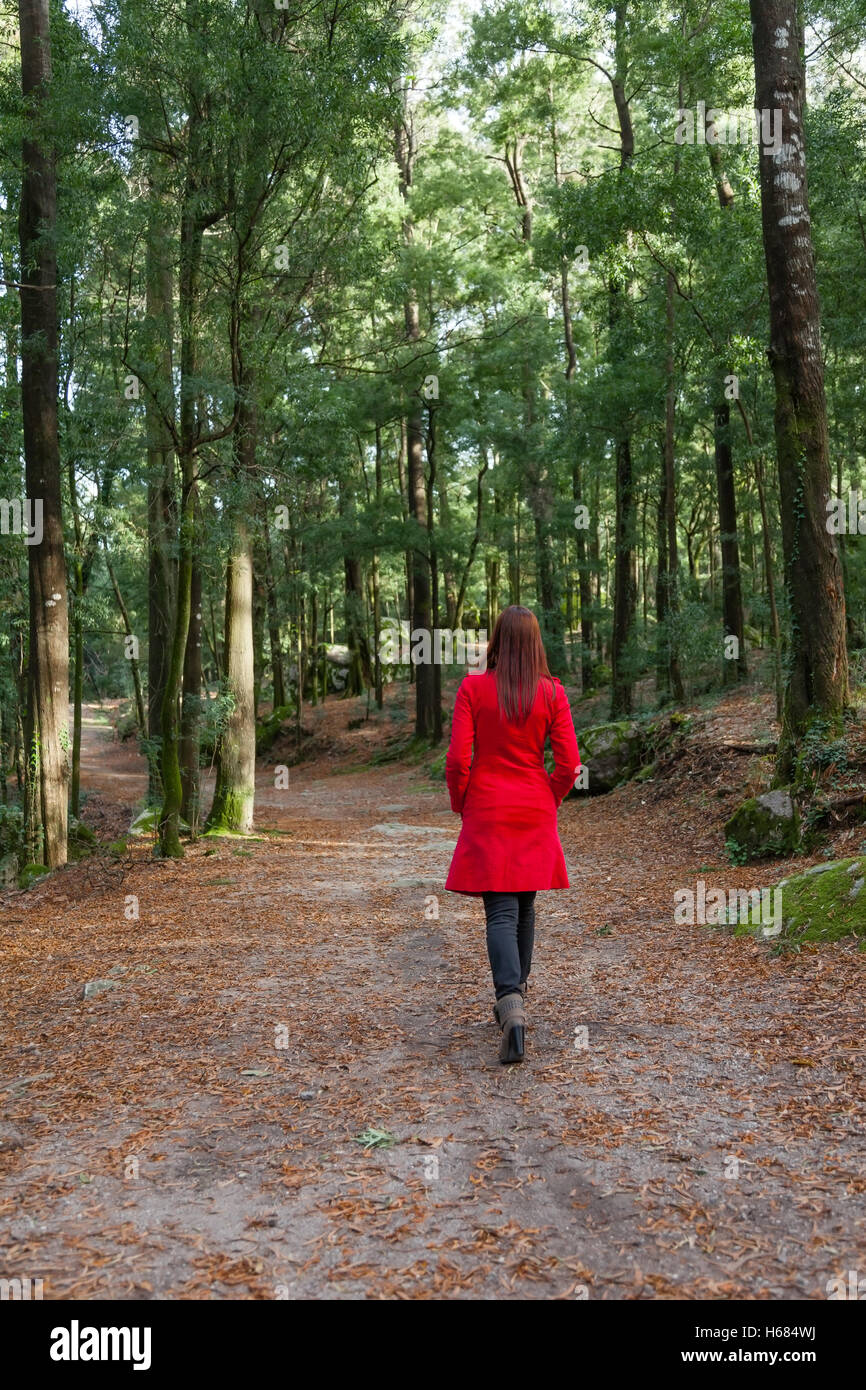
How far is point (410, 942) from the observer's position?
726cm

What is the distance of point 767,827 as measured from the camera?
8539 mm

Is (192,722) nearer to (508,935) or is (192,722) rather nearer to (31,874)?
(31,874)

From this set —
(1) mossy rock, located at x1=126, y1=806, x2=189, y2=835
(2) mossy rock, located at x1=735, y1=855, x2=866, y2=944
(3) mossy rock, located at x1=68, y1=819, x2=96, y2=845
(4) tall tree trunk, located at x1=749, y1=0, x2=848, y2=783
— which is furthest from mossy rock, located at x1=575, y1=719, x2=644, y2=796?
(2) mossy rock, located at x1=735, y1=855, x2=866, y2=944

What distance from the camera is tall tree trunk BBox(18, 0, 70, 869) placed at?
10.6 metres

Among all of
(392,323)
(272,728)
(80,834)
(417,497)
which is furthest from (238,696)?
(272,728)

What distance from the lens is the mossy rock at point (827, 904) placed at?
19.0 ft

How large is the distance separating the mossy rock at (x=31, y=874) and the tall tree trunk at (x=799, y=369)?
8.71 meters

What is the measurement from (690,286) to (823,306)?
3.92 metres

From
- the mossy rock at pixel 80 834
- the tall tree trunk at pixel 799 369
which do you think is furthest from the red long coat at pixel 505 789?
the mossy rock at pixel 80 834

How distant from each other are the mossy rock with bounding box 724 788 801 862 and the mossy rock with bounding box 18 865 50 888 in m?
7.88

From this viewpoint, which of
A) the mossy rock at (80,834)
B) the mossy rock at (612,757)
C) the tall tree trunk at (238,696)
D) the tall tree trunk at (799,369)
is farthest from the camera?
A: the mossy rock at (612,757)

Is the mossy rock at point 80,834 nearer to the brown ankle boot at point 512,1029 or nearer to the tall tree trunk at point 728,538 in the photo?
the brown ankle boot at point 512,1029

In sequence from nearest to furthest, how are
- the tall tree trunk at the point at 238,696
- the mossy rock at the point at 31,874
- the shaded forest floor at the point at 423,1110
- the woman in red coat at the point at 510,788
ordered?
1. the shaded forest floor at the point at 423,1110
2. the woman in red coat at the point at 510,788
3. the mossy rock at the point at 31,874
4. the tall tree trunk at the point at 238,696
